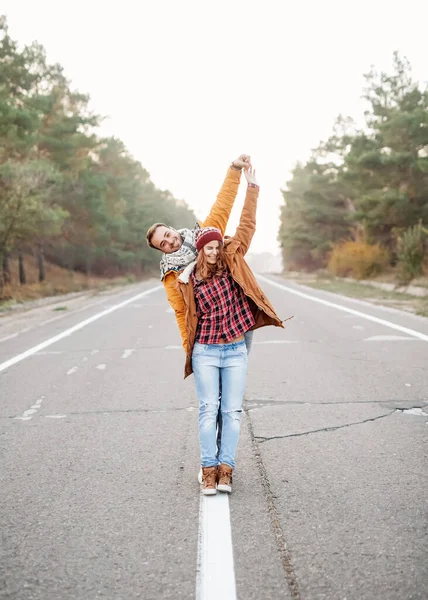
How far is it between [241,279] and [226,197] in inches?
24.8

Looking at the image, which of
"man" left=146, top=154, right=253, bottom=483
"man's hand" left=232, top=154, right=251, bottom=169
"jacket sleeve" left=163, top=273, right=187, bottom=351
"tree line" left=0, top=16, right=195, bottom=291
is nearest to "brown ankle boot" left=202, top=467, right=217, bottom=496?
"man" left=146, top=154, right=253, bottom=483

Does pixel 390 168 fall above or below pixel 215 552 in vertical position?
above

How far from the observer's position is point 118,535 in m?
3.35

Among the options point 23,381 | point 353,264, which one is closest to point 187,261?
point 23,381

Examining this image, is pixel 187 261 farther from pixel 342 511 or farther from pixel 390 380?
pixel 390 380

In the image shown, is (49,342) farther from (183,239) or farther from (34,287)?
(34,287)

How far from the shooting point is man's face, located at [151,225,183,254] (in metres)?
4.08

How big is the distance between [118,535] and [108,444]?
1.73 metres

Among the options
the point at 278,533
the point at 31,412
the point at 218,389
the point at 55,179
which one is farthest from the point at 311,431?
the point at 55,179

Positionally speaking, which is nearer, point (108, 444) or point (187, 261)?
point (187, 261)

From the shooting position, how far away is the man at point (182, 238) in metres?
4.08

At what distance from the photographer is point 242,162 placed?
4.22 metres

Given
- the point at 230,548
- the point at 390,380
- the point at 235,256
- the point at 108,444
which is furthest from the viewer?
the point at 390,380

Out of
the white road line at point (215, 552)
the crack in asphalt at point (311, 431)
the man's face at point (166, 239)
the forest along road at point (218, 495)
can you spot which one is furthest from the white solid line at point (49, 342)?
the white road line at point (215, 552)
